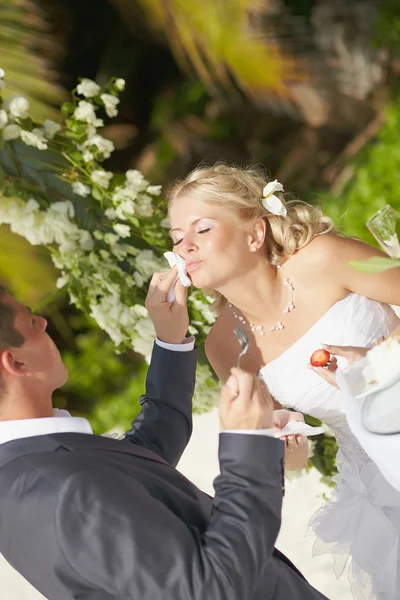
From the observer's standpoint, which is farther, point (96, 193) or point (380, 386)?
point (96, 193)

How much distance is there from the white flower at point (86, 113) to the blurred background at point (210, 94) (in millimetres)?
1802

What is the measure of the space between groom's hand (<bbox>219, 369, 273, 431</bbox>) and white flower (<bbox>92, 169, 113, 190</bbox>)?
1.39 m

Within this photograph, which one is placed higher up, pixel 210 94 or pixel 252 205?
pixel 252 205

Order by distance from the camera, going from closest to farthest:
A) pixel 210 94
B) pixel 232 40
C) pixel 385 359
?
pixel 385 359, pixel 232 40, pixel 210 94

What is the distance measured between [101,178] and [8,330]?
3.94 feet

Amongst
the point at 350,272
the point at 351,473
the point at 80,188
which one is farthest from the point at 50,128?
the point at 351,473

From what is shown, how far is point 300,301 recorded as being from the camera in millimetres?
2494

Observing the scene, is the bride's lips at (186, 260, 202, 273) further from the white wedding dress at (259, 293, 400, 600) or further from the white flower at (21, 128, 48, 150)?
the white flower at (21, 128, 48, 150)

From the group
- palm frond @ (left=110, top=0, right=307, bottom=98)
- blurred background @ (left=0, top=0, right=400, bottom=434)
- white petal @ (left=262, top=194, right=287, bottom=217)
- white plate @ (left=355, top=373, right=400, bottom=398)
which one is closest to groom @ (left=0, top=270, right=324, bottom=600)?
white plate @ (left=355, top=373, right=400, bottom=398)

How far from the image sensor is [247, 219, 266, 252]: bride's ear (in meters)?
2.40

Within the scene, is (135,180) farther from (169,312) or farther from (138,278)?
(169,312)

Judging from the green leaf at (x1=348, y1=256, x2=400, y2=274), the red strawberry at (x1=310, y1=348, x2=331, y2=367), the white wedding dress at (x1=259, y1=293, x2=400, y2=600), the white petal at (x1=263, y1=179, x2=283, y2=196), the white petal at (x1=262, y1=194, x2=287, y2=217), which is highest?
the green leaf at (x1=348, y1=256, x2=400, y2=274)

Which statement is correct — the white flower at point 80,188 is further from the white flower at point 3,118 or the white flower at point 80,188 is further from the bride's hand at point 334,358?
the bride's hand at point 334,358

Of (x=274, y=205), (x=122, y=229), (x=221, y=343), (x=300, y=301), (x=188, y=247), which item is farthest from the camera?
(x=122, y=229)
